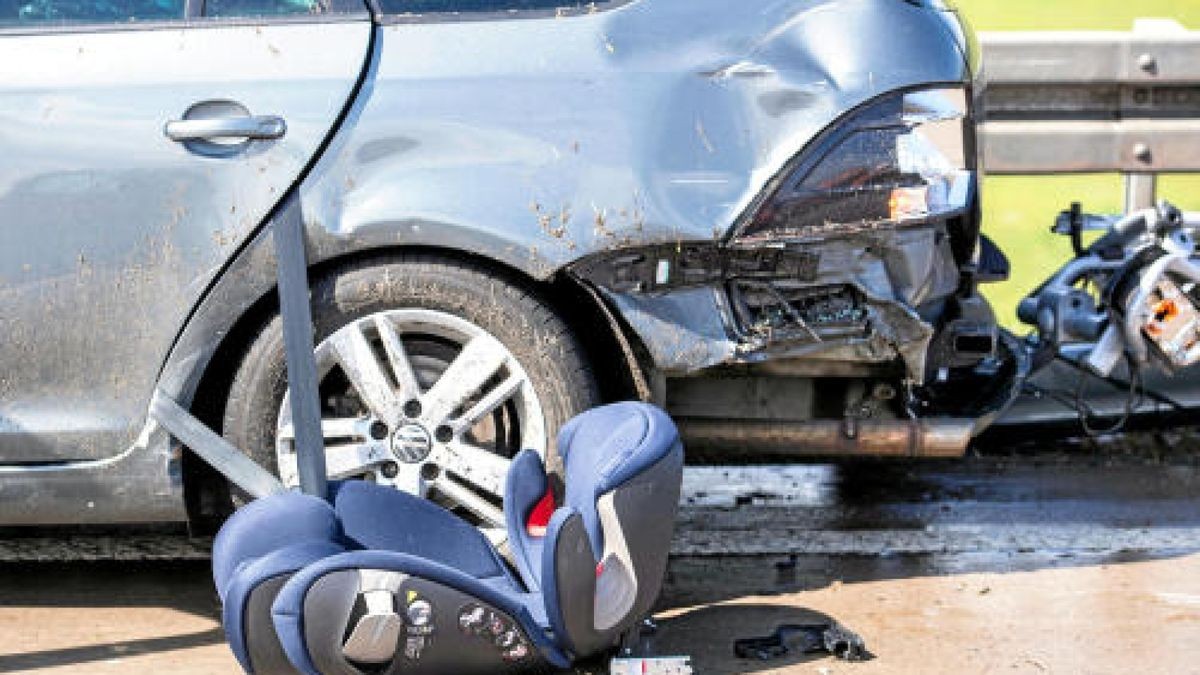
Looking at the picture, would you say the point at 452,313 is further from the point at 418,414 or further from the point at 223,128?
the point at 223,128

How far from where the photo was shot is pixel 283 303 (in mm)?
4051

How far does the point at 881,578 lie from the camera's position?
15.1 feet

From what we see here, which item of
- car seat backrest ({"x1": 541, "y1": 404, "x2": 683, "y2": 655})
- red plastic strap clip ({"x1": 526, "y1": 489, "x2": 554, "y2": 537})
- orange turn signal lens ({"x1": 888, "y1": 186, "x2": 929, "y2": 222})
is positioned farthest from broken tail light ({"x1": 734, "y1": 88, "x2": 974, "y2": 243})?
red plastic strap clip ({"x1": 526, "y1": 489, "x2": 554, "y2": 537})

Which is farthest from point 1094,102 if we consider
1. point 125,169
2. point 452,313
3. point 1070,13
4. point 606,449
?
point 1070,13

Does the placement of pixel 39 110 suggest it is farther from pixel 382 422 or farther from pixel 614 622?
pixel 614 622

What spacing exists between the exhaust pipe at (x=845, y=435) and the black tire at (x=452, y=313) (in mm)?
433

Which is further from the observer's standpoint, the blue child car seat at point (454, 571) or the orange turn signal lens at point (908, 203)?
the orange turn signal lens at point (908, 203)

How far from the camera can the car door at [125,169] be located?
163 inches

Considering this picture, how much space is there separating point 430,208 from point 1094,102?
3.68 meters

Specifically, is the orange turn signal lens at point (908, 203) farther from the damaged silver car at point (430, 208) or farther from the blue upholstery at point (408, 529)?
the blue upholstery at point (408, 529)

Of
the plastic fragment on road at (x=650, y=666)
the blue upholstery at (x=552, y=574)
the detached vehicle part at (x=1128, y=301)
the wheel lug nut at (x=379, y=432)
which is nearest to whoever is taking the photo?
the blue upholstery at (x=552, y=574)

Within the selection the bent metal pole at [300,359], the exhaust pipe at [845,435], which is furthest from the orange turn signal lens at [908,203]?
the bent metal pole at [300,359]

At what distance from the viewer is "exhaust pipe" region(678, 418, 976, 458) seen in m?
4.49

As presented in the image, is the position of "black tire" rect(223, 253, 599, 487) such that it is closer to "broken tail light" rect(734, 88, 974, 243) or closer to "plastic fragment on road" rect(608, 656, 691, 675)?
"broken tail light" rect(734, 88, 974, 243)
